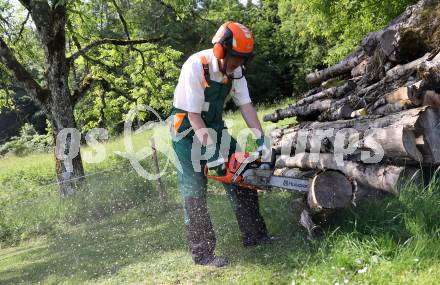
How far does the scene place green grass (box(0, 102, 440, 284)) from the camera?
12.8 ft

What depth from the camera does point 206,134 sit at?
475cm

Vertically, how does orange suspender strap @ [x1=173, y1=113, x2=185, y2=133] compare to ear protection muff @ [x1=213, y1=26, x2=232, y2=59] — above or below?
below

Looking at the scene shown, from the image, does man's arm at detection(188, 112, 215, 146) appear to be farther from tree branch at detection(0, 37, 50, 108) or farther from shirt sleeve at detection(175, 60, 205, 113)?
tree branch at detection(0, 37, 50, 108)

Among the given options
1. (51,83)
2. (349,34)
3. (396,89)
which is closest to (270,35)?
(349,34)

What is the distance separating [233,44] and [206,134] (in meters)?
0.92

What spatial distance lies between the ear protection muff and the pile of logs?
1.25 m

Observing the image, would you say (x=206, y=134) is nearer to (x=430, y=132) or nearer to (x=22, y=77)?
(x=430, y=132)

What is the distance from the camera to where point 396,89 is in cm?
546

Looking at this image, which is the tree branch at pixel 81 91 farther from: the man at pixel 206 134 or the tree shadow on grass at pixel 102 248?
the man at pixel 206 134

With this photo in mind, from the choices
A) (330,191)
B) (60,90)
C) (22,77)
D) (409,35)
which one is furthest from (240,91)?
(22,77)

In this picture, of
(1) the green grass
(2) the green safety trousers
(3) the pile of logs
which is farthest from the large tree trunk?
(2) the green safety trousers

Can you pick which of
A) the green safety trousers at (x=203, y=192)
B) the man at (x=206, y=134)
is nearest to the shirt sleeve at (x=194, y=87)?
the man at (x=206, y=134)

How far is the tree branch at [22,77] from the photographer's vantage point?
424 inches

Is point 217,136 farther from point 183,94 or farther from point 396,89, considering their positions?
point 396,89
